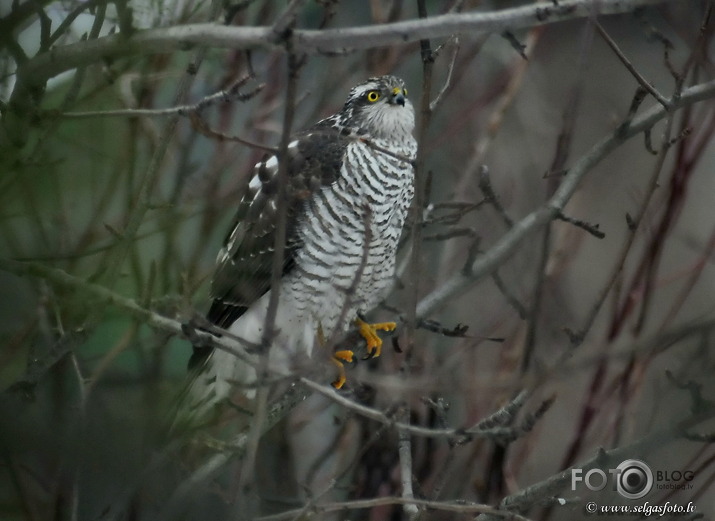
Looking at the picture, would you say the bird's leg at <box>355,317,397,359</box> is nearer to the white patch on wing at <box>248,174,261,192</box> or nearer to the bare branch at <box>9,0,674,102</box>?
the white patch on wing at <box>248,174,261,192</box>

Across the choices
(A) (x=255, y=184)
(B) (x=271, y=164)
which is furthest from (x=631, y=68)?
(A) (x=255, y=184)

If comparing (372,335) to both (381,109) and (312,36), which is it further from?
(312,36)

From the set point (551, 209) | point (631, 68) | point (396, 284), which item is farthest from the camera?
point (396, 284)

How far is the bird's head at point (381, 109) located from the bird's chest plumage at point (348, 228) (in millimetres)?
56

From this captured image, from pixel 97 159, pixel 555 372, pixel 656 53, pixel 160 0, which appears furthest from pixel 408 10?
pixel 555 372

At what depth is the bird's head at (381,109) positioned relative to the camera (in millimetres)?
3135

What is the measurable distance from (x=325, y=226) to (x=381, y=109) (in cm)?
46

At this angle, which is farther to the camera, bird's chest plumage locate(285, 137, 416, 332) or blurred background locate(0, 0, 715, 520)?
bird's chest plumage locate(285, 137, 416, 332)

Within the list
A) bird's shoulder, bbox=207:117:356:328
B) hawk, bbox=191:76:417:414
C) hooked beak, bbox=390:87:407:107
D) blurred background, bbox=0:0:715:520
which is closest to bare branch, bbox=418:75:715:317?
blurred background, bbox=0:0:715:520

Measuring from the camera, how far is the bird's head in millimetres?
3135

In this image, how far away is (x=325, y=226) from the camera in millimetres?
3090

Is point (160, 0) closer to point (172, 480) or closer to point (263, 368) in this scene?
point (263, 368)

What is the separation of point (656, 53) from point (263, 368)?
3.84 metres

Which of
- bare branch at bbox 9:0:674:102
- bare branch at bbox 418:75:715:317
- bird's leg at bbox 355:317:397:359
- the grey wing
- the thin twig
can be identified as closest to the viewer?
bare branch at bbox 9:0:674:102
